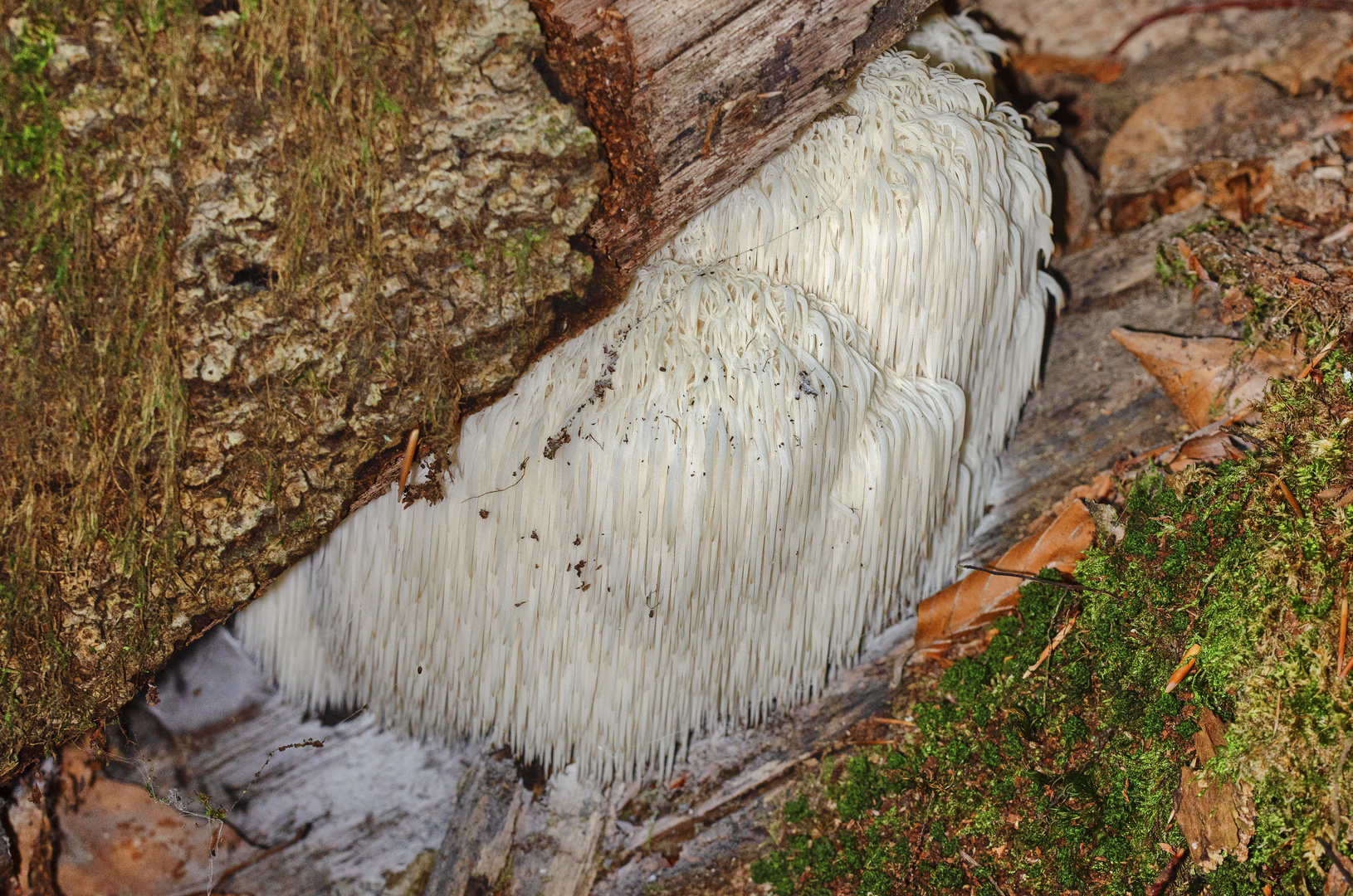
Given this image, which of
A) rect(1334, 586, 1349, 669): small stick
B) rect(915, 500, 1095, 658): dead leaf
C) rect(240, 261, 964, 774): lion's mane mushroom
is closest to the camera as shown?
rect(1334, 586, 1349, 669): small stick

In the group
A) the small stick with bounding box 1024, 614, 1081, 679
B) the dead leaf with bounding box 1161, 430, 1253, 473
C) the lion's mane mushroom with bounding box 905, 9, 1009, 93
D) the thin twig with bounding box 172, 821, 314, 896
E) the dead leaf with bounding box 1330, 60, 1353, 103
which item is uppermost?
the lion's mane mushroom with bounding box 905, 9, 1009, 93

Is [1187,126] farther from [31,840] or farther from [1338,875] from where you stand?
[31,840]

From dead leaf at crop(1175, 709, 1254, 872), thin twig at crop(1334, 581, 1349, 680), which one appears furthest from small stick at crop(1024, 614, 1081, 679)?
thin twig at crop(1334, 581, 1349, 680)

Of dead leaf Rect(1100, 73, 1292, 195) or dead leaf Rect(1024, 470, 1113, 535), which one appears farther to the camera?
dead leaf Rect(1100, 73, 1292, 195)

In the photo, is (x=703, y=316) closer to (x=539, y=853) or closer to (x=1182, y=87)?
(x=539, y=853)

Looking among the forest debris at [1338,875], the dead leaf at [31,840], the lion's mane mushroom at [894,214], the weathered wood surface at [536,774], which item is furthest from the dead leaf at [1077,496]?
the dead leaf at [31,840]

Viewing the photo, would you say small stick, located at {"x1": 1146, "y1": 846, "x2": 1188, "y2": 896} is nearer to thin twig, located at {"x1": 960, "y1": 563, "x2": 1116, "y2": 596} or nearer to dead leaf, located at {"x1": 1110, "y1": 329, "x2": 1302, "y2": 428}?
thin twig, located at {"x1": 960, "y1": 563, "x2": 1116, "y2": 596}

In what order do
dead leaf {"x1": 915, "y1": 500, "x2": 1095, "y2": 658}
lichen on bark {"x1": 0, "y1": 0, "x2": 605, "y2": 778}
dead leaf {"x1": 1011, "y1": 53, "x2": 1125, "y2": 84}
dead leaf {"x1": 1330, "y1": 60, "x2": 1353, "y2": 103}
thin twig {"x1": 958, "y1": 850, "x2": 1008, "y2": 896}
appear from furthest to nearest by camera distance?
dead leaf {"x1": 1011, "y1": 53, "x2": 1125, "y2": 84}, dead leaf {"x1": 1330, "y1": 60, "x2": 1353, "y2": 103}, dead leaf {"x1": 915, "y1": 500, "x2": 1095, "y2": 658}, thin twig {"x1": 958, "y1": 850, "x2": 1008, "y2": 896}, lichen on bark {"x1": 0, "y1": 0, "x2": 605, "y2": 778}

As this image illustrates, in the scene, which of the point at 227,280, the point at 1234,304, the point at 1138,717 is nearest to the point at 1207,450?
the point at 1234,304

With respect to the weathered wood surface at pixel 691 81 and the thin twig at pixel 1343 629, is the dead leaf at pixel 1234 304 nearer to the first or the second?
the thin twig at pixel 1343 629
